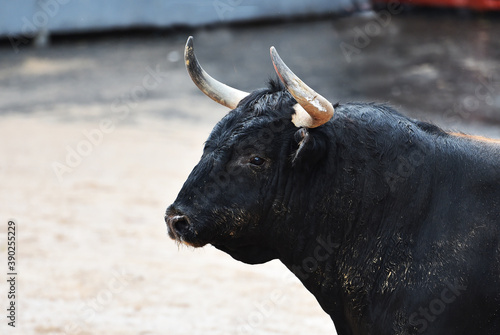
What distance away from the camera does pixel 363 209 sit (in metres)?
4.36

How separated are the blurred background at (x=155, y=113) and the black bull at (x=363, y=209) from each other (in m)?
1.25

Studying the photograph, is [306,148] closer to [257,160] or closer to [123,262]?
[257,160]

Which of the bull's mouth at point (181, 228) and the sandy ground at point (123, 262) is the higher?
the bull's mouth at point (181, 228)

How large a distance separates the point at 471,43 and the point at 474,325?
14.5 metres

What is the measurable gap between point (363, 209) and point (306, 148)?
1.58 feet

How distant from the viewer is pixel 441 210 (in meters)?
4.23

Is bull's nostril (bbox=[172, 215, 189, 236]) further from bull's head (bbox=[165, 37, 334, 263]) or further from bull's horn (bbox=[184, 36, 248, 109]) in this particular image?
bull's horn (bbox=[184, 36, 248, 109])

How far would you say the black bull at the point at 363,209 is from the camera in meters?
4.07

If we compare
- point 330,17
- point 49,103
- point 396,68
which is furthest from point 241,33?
point 49,103

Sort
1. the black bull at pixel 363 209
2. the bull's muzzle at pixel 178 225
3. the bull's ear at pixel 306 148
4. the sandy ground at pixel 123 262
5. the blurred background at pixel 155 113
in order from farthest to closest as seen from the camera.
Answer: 1. the blurred background at pixel 155 113
2. the sandy ground at pixel 123 262
3. the bull's muzzle at pixel 178 225
4. the bull's ear at pixel 306 148
5. the black bull at pixel 363 209

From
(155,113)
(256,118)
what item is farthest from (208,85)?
(155,113)

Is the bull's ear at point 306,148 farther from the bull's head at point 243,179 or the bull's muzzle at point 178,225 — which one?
the bull's muzzle at point 178,225

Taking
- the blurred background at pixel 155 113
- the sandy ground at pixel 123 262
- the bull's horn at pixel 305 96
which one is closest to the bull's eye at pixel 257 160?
the bull's horn at pixel 305 96

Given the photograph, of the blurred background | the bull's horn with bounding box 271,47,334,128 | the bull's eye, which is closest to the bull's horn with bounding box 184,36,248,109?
the bull's eye
